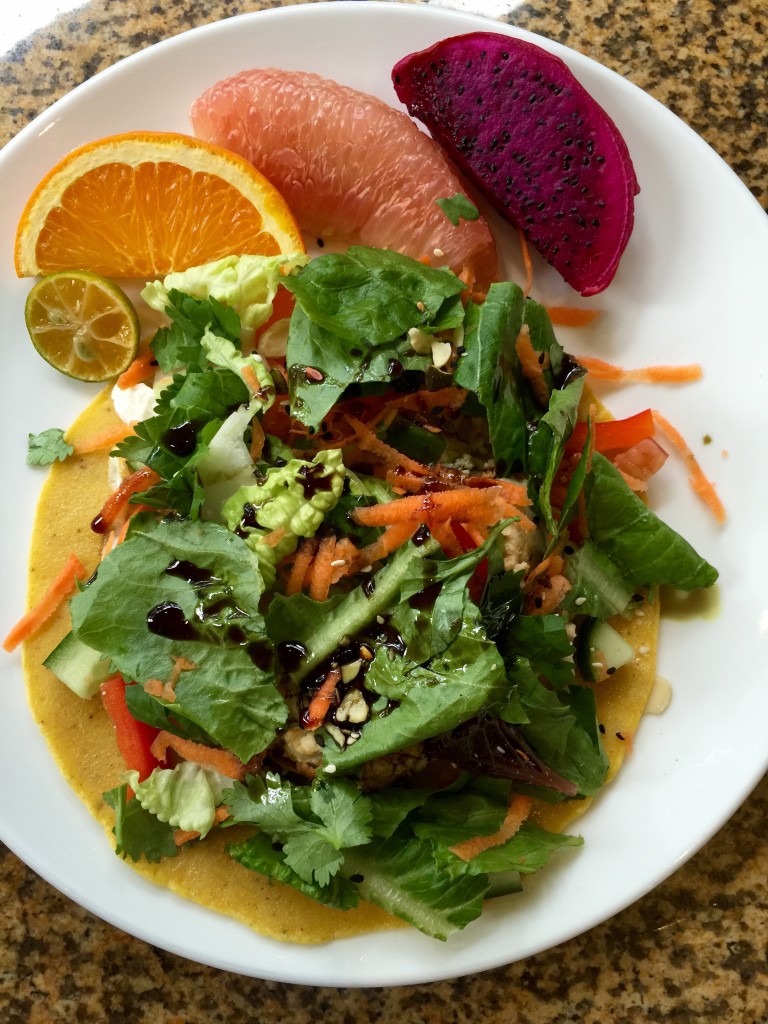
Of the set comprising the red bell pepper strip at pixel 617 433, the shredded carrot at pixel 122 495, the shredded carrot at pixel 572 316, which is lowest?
the red bell pepper strip at pixel 617 433

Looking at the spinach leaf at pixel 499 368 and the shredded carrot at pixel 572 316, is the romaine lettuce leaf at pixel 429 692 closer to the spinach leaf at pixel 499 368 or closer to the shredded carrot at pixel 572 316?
the spinach leaf at pixel 499 368

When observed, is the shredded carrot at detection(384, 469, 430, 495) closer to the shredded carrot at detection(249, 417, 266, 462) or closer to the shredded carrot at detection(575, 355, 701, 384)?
the shredded carrot at detection(249, 417, 266, 462)

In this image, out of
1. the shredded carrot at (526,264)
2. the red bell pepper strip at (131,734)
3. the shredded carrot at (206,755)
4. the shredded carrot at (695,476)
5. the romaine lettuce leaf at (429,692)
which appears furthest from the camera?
the shredded carrot at (526,264)

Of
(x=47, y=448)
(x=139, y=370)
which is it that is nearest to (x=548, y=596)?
(x=139, y=370)

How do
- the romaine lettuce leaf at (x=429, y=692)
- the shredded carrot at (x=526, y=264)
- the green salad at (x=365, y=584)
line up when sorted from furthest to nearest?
the shredded carrot at (x=526, y=264) → the green salad at (x=365, y=584) → the romaine lettuce leaf at (x=429, y=692)

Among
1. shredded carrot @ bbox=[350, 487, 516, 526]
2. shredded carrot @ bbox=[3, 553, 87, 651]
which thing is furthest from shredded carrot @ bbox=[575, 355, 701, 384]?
shredded carrot @ bbox=[3, 553, 87, 651]

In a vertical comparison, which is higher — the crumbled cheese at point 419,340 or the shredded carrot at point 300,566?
the crumbled cheese at point 419,340

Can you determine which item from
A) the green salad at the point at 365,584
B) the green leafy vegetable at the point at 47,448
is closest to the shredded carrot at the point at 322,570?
the green salad at the point at 365,584
